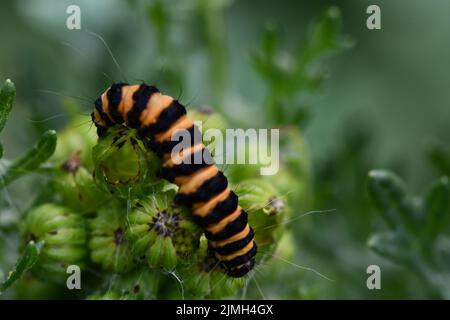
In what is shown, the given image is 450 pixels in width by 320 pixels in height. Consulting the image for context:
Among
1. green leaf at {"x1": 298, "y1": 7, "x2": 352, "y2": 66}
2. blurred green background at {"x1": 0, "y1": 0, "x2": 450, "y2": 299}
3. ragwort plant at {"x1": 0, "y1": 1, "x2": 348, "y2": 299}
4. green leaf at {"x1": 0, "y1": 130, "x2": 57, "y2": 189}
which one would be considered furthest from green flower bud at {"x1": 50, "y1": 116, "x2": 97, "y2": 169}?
green leaf at {"x1": 298, "y1": 7, "x2": 352, "y2": 66}

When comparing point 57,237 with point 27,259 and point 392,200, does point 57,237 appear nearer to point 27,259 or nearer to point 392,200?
point 27,259

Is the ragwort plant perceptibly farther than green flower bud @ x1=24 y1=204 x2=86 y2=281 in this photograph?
No

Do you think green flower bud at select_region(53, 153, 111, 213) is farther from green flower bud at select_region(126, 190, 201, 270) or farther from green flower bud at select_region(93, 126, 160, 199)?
green flower bud at select_region(126, 190, 201, 270)

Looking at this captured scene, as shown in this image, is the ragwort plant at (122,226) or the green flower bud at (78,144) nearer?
the ragwort plant at (122,226)

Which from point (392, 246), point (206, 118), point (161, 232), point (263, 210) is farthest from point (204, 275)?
point (392, 246)

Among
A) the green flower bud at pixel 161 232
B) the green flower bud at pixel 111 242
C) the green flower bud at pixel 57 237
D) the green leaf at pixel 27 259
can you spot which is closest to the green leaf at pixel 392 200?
the green flower bud at pixel 161 232

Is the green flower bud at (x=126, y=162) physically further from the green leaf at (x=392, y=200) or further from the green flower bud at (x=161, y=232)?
the green leaf at (x=392, y=200)
